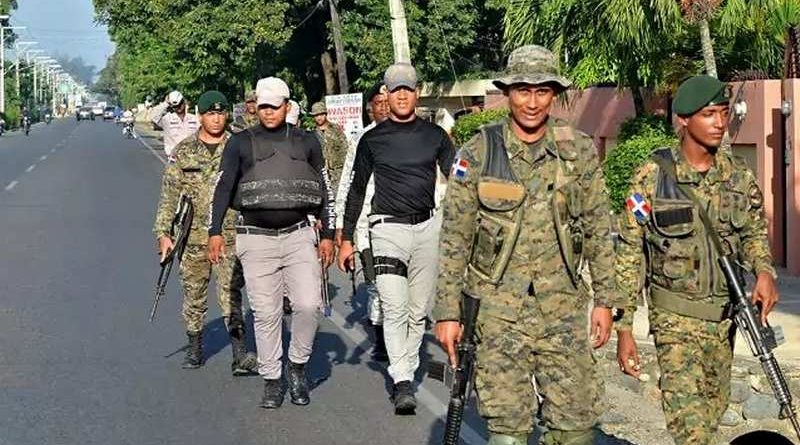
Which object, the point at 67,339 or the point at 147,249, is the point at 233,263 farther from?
the point at 147,249

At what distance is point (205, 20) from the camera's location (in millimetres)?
35656

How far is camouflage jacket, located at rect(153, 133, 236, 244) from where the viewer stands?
9.13 m

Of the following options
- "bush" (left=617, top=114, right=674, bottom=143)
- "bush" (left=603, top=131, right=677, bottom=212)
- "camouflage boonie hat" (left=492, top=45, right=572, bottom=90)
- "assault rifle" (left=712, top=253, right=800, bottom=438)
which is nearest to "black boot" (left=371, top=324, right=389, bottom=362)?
"assault rifle" (left=712, top=253, right=800, bottom=438)

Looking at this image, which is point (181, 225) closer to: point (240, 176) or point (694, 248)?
point (240, 176)

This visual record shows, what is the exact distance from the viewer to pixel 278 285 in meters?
8.12

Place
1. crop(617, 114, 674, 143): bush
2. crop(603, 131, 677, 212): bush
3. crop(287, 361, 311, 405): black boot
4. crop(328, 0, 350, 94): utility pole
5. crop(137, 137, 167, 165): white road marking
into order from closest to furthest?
1. crop(287, 361, 311, 405): black boot
2. crop(603, 131, 677, 212): bush
3. crop(617, 114, 674, 143): bush
4. crop(328, 0, 350, 94): utility pole
5. crop(137, 137, 167, 165): white road marking

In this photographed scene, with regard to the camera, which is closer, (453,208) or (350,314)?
(453,208)

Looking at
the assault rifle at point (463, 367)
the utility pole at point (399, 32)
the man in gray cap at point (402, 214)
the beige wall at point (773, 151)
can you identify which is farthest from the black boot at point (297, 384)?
the utility pole at point (399, 32)

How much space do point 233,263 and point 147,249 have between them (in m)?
8.16

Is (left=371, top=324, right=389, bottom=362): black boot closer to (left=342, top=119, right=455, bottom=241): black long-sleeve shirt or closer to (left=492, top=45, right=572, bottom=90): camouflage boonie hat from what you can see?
(left=342, top=119, right=455, bottom=241): black long-sleeve shirt

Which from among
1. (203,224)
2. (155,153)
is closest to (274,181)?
(203,224)

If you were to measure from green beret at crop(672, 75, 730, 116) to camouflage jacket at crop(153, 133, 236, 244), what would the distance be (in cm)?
425

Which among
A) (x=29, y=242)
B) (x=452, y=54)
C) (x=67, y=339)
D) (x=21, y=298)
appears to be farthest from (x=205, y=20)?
(x=67, y=339)

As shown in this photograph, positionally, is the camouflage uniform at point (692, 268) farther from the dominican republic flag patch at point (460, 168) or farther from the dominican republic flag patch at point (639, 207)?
the dominican republic flag patch at point (460, 168)
